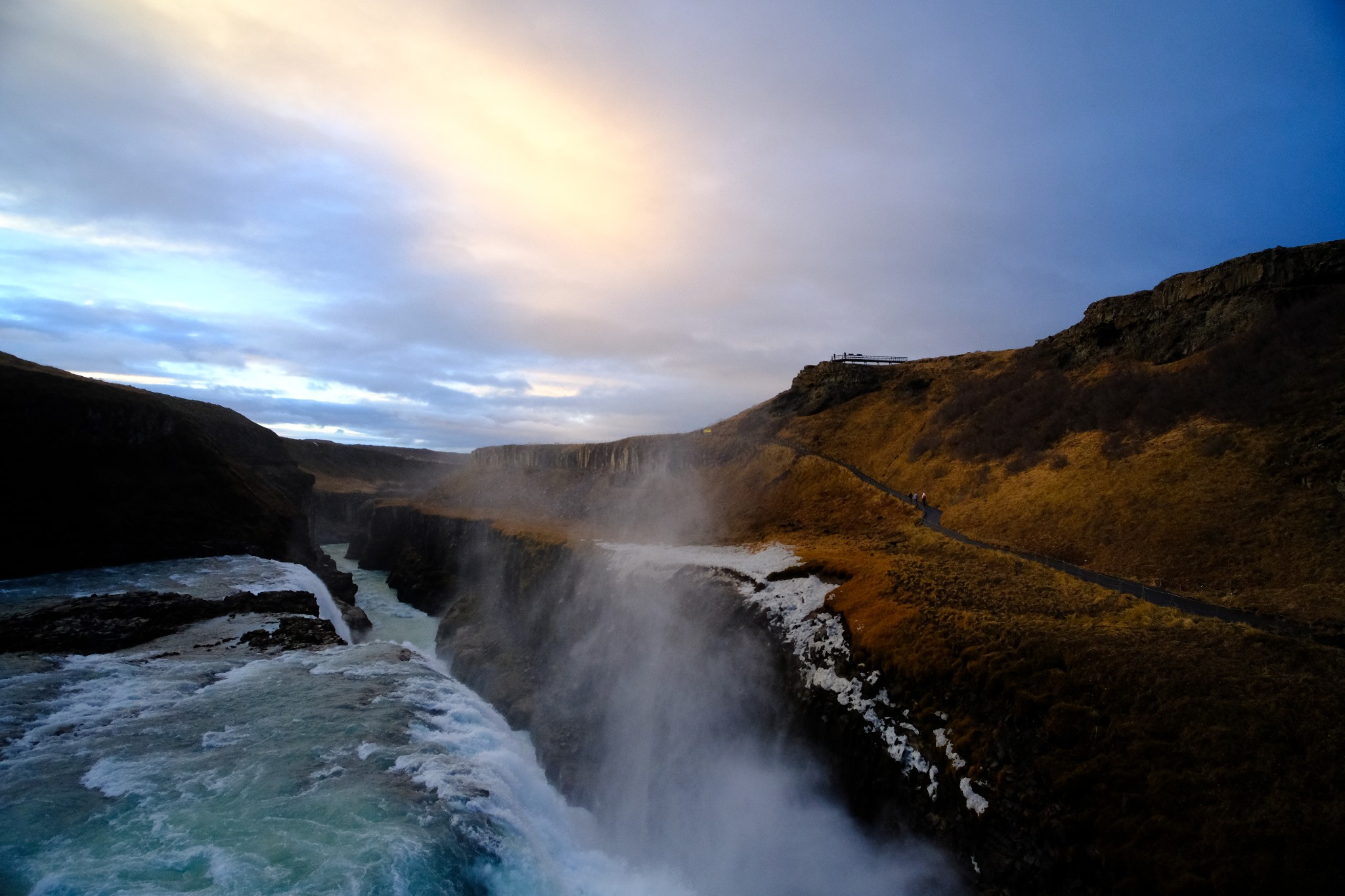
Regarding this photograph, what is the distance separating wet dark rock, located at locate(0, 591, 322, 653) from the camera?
2327 cm

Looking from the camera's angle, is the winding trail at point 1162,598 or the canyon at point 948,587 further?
the winding trail at point 1162,598

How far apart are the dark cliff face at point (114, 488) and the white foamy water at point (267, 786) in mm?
20468

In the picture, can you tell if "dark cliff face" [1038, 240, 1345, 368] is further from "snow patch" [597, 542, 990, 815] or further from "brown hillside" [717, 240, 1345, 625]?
"snow patch" [597, 542, 990, 815]

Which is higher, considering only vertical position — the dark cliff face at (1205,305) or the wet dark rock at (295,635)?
the dark cliff face at (1205,305)

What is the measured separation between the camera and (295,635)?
26.8m

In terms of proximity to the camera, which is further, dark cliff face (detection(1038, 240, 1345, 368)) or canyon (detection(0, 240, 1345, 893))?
dark cliff face (detection(1038, 240, 1345, 368))

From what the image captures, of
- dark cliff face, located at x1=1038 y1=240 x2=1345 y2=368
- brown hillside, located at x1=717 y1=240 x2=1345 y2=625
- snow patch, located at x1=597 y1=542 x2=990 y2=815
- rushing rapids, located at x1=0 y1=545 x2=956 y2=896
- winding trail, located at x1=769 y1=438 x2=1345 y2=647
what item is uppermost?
dark cliff face, located at x1=1038 y1=240 x2=1345 y2=368

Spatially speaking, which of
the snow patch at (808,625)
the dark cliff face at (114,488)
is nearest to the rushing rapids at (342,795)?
the snow patch at (808,625)

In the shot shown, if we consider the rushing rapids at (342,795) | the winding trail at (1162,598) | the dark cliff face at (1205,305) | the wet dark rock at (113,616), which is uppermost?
the dark cliff face at (1205,305)

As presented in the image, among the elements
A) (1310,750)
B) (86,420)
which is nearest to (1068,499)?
(1310,750)

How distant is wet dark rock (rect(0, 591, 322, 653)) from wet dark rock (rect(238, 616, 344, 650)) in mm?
1063

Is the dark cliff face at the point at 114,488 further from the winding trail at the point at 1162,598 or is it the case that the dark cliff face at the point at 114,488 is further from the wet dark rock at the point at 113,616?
the winding trail at the point at 1162,598

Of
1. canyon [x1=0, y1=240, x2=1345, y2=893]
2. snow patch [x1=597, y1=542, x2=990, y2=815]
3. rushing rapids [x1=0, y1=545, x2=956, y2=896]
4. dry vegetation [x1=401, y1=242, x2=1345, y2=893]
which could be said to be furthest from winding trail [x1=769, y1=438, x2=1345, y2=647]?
rushing rapids [x1=0, y1=545, x2=956, y2=896]

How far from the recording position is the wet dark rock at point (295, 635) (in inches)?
1006
